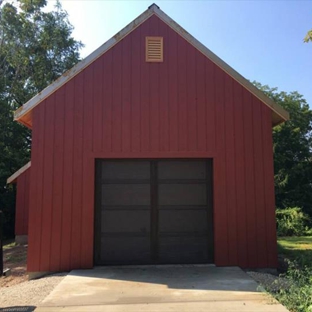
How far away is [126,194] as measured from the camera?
7430mm

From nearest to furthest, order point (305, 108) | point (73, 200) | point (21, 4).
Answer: point (73, 200), point (21, 4), point (305, 108)

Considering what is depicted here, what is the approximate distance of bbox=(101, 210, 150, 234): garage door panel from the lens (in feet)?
24.1

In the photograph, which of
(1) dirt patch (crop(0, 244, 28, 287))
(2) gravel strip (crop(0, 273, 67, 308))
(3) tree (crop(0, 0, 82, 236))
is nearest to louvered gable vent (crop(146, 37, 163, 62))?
(2) gravel strip (crop(0, 273, 67, 308))

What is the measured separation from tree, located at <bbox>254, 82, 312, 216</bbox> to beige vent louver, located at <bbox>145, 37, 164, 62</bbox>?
57.8 ft

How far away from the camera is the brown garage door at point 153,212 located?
7.30m

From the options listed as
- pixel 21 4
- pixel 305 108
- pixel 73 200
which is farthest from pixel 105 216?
pixel 305 108

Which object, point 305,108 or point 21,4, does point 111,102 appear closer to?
point 21,4

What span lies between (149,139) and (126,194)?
4.05 ft

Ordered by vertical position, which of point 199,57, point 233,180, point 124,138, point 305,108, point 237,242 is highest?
point 305,108

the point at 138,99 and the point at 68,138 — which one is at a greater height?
the point at 138,99

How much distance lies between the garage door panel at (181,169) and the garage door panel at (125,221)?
2.90ft

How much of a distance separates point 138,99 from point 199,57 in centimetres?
159

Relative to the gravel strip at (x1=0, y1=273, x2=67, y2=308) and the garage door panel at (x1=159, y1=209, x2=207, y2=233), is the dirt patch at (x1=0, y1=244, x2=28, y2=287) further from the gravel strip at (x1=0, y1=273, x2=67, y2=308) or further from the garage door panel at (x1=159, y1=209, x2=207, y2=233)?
the garage door panel at (x1=159, y1=209, x2=207, y2=233)

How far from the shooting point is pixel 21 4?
78.3 ft
